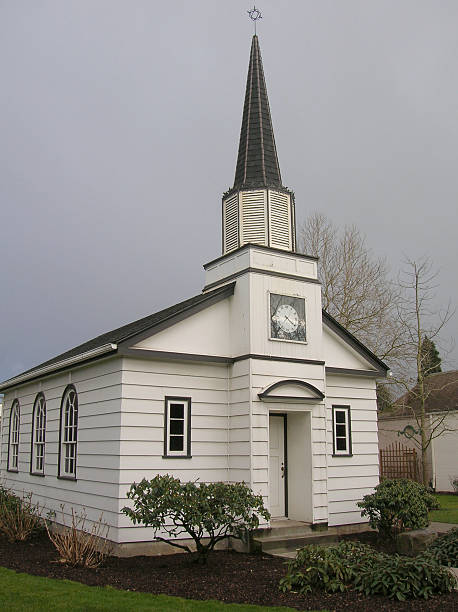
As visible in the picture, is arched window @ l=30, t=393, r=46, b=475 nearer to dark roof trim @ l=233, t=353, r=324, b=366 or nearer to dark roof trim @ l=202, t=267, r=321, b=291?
dark roof trim @ l=202, t=267, r=321, b=291

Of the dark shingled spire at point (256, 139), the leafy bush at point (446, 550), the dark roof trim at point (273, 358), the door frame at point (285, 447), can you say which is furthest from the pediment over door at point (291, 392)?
the dark shingled spire at point (256, 139)

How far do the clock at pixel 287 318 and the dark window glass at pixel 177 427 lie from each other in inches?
107

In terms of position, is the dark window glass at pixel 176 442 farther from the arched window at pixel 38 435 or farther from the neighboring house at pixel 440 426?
the neighboring house at pixel 440 426

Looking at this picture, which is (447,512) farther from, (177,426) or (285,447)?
(177,426)

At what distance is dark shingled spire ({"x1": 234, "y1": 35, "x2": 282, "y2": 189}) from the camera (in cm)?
1508

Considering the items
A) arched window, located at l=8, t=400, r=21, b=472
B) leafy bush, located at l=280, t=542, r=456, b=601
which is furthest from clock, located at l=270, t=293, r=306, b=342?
arched window, located at l=8, t=400, r=21, b=472

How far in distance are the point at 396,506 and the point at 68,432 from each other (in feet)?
25.5

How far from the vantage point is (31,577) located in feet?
31.3

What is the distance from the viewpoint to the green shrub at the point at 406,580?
7.98 meters

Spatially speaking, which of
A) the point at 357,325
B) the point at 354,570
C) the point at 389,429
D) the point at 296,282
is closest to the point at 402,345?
the point at 357,325

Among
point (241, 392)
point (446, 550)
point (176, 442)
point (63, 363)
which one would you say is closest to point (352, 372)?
point (241, 392)

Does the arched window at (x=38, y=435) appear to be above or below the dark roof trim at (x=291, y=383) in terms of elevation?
below

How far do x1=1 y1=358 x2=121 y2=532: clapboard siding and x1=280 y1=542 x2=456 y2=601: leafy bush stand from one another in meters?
4.30

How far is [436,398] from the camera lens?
30.4m
